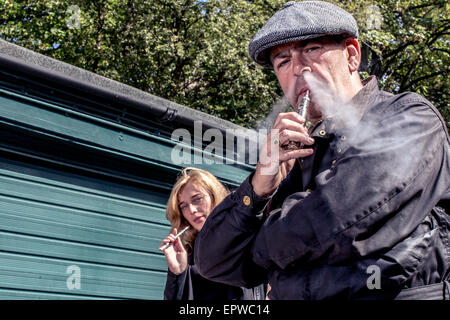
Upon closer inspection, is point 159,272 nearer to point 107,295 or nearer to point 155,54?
point 107,295

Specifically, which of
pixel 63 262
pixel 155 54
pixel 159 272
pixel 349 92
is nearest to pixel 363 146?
pixel 349 92

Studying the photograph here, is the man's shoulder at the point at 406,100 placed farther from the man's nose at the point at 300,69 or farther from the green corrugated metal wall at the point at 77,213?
the green corrugated metal wall at the point at 77,213

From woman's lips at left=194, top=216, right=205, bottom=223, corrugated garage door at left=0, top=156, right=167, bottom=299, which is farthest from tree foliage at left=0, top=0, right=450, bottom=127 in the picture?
woman's lips at left=194, top=216, right=205, bottom=223

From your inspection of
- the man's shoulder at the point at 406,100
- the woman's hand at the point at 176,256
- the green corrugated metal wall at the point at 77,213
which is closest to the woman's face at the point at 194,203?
the woman's hand at the point at 176,256

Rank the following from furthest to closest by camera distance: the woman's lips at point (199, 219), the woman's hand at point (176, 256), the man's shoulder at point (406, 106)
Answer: the woman's lips at point (199, 219) → the woman's hand at point (176, 256) → the man's shoulder at point (406, 106)

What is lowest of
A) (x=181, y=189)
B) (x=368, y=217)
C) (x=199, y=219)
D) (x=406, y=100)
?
(x=368, y=217)

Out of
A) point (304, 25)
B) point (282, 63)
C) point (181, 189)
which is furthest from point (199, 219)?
point (304, 25)

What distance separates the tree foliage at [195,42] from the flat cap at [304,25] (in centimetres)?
1127

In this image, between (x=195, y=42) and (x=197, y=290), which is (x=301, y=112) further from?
(x=195, y=42)

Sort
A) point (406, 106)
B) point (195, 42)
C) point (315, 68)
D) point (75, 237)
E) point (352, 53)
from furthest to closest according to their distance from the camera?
point (195, 42), point (75, 237), point (352, 53), point (315, 68), point (406, 106)

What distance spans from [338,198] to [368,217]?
88 mm

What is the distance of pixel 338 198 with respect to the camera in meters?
1.29

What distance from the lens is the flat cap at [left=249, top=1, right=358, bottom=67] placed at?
5.52 feet

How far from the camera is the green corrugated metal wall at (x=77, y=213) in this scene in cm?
423
